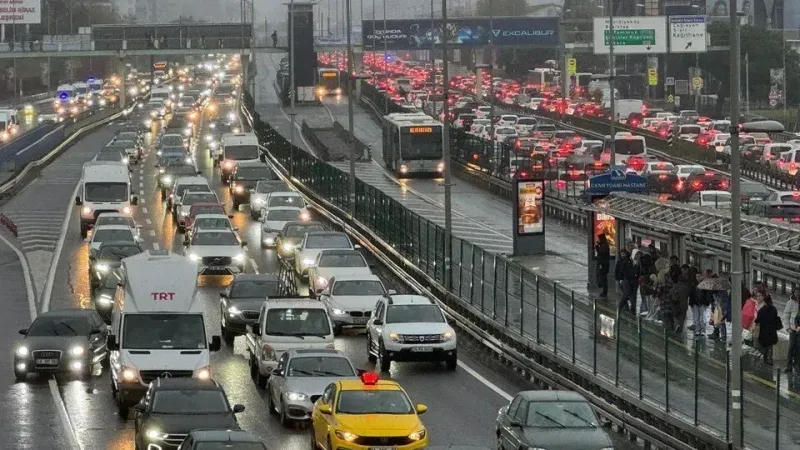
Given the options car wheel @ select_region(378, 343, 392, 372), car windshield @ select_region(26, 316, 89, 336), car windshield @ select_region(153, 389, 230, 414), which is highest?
car windshield @ select_region(153, 389, 230, 414)

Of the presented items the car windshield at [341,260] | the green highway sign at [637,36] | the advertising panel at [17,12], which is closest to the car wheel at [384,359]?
the car windshield at [341,260]

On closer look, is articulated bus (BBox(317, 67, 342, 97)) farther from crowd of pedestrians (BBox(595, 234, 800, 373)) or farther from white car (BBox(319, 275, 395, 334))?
white car (BBox(319, 275, 395, 334))

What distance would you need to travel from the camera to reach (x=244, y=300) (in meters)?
40.4

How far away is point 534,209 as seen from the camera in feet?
173

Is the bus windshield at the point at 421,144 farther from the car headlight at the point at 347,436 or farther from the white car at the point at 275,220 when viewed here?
the car headlight at the point at 347,436

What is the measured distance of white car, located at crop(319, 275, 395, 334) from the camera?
40469mm

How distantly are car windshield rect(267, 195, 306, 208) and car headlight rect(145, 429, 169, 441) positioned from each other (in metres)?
35.3

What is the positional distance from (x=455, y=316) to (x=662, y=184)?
29812mm

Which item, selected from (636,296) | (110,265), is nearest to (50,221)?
(110,265)

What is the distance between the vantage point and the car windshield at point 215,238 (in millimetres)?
50906

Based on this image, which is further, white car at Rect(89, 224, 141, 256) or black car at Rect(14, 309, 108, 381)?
white car at Rect(89, 224, 141, 256)

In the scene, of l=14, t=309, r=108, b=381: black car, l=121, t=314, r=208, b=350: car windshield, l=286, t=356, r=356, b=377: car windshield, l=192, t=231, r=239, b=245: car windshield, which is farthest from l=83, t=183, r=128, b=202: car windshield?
l=286, t=356, r=356, b=377: car windshield

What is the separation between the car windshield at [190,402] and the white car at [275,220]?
3019 cm

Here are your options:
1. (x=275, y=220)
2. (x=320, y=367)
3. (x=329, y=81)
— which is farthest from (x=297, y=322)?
(x=329, y=81)
